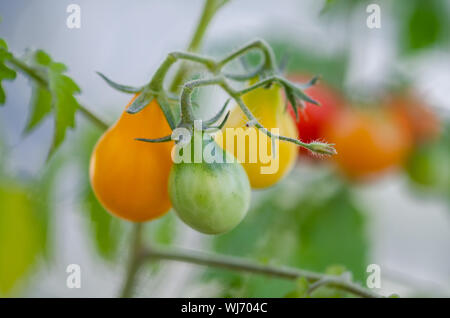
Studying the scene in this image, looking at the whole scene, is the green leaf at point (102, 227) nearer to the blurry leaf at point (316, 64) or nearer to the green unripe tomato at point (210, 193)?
the green unripe tomato at point (210, 193)

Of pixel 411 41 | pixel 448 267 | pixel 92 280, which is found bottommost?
pixel 448 267

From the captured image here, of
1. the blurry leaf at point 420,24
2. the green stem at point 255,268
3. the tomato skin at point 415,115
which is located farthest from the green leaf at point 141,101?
the blurry leaf at point 420,24

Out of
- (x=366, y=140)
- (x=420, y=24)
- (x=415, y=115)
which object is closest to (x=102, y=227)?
(x=366, y=140)

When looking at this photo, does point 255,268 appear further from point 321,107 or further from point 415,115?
point 415,115

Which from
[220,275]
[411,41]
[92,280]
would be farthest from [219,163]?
[411,41]

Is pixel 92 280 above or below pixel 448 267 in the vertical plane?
above

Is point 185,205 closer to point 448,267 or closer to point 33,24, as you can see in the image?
point 33,24
